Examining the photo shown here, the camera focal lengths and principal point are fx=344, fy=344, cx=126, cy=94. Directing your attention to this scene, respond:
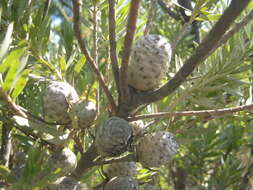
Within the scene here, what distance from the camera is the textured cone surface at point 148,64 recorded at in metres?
0.60

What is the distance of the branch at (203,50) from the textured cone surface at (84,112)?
3.4 inches

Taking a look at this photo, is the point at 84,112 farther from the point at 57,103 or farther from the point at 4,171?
the point at 4,171

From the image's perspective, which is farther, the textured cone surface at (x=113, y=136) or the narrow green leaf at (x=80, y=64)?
the narrow green leaf at (x=80, y=64)

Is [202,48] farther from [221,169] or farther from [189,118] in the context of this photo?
[221,169]

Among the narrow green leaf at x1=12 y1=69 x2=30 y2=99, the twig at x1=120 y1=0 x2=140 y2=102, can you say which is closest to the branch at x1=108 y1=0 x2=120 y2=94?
the twig at x1=120 y1=0 x2=140 y2=102

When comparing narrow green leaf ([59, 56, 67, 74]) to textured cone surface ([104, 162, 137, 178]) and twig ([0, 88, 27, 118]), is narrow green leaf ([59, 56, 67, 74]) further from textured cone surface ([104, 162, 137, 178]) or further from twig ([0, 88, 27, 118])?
textured cone surface ([104, 162, 137, 178])

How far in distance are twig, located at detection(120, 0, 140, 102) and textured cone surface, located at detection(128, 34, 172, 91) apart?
38 mm

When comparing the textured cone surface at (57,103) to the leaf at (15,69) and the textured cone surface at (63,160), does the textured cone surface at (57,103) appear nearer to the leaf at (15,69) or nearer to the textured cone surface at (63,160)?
the textured cone surface at (63,160)

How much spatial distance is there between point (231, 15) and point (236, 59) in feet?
0.99

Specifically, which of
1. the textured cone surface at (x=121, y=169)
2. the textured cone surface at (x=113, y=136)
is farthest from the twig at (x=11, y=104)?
the textured cone surface at (x=121, y=169)

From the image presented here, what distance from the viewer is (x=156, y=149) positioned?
2.14 ft

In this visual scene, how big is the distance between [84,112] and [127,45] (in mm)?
188

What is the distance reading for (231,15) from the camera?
0.39m

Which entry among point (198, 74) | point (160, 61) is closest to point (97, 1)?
point (160, 61)
